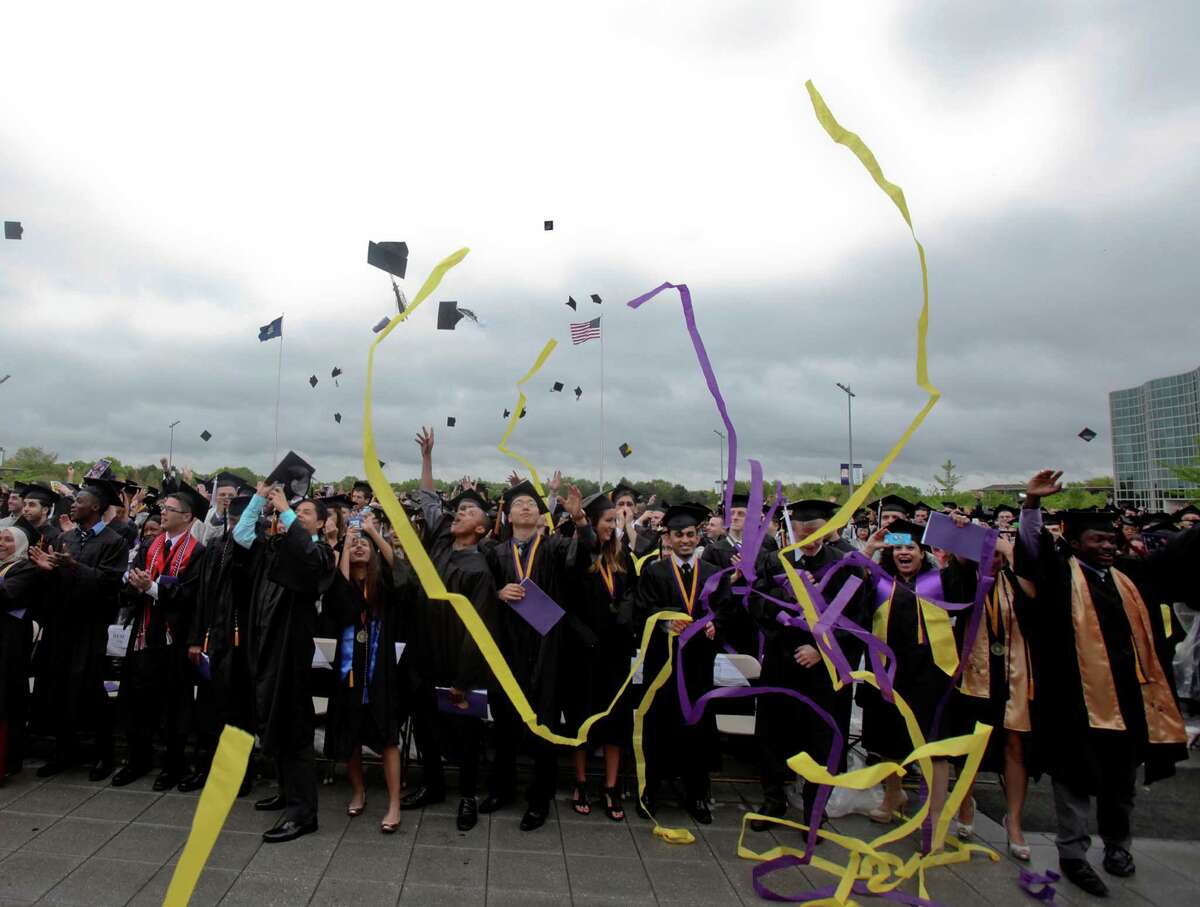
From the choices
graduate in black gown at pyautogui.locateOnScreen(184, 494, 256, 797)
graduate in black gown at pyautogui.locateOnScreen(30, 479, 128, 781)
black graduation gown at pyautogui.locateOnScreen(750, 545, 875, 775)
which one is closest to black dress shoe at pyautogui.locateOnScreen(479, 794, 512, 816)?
graduate in black gown at pyautogui.locateOnScreen(184, 494, 256, 797)


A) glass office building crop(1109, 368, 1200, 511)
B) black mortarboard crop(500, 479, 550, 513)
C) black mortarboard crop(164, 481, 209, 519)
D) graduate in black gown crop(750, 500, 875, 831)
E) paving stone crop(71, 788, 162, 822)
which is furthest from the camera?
glass office building crop(1109, 368, 1200, 511)

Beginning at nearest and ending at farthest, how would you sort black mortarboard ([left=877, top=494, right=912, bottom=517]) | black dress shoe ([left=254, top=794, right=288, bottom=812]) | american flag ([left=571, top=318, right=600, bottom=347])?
black dress shoe ([left=254, top=794, right=288, bottom=812])
black mortarboard ([left=877, top=494, right=912, bottom=517])
american flag ([left=571, top=318, right=600, bottom=347])

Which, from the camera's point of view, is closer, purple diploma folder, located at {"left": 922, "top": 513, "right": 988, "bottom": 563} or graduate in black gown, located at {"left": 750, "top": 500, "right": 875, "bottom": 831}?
purple diploma folder, located at {"left": 922, "top": 513, "right": 988, "bottom": 563}

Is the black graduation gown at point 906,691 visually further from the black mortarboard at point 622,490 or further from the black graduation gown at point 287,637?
the black graduation gown at point 287,637

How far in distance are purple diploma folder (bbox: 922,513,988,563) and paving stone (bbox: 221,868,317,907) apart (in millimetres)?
3957

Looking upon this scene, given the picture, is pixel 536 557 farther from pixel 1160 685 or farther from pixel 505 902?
pixel 1160 685

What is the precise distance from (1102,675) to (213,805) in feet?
15.9

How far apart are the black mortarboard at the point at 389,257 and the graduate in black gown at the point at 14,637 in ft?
11.2

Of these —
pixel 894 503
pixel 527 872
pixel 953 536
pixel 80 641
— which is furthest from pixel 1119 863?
pixel 80 641

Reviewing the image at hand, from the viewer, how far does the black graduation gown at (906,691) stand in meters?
4.95

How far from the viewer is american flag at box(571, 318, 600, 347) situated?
11.8 meters

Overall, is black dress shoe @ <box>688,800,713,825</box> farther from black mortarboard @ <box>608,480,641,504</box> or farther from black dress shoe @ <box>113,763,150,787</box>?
black dress shoe @ <box>113,763,150,787</box>

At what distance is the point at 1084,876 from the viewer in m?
4.20

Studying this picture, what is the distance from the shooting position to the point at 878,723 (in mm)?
5180
